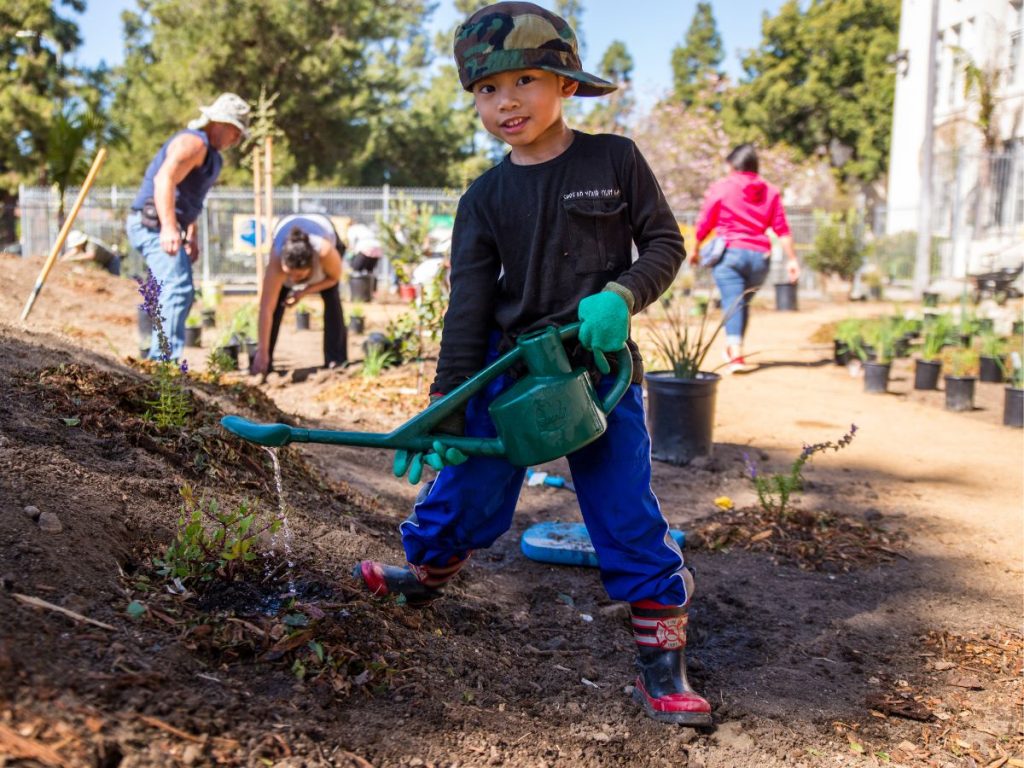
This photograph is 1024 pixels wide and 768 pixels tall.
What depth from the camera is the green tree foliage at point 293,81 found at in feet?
91.5

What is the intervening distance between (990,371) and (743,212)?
8.25ft

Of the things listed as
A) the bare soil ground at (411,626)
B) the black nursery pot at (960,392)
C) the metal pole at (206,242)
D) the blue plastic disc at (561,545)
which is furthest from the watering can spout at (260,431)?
the metal pole at (206,242)

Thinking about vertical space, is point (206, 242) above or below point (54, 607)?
above

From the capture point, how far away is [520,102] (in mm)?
2346

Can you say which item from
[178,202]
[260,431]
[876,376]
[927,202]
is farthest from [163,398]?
[927,202]

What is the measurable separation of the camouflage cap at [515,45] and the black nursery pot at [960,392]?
561 cm

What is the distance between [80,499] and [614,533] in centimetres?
133

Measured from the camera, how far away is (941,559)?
3748mm

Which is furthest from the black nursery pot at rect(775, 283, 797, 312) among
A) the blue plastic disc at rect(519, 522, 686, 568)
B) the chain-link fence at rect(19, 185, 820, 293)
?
the blue plastic disc at rect(519, 522, 686, 568)

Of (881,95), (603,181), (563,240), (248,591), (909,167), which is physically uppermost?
(881,95)

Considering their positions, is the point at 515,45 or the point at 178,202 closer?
the point at 515,45

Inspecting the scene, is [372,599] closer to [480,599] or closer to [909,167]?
[480,599]

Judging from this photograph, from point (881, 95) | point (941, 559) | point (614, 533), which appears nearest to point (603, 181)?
point (614, 533)

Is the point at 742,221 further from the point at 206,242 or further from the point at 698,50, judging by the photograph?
the point at 698,50
